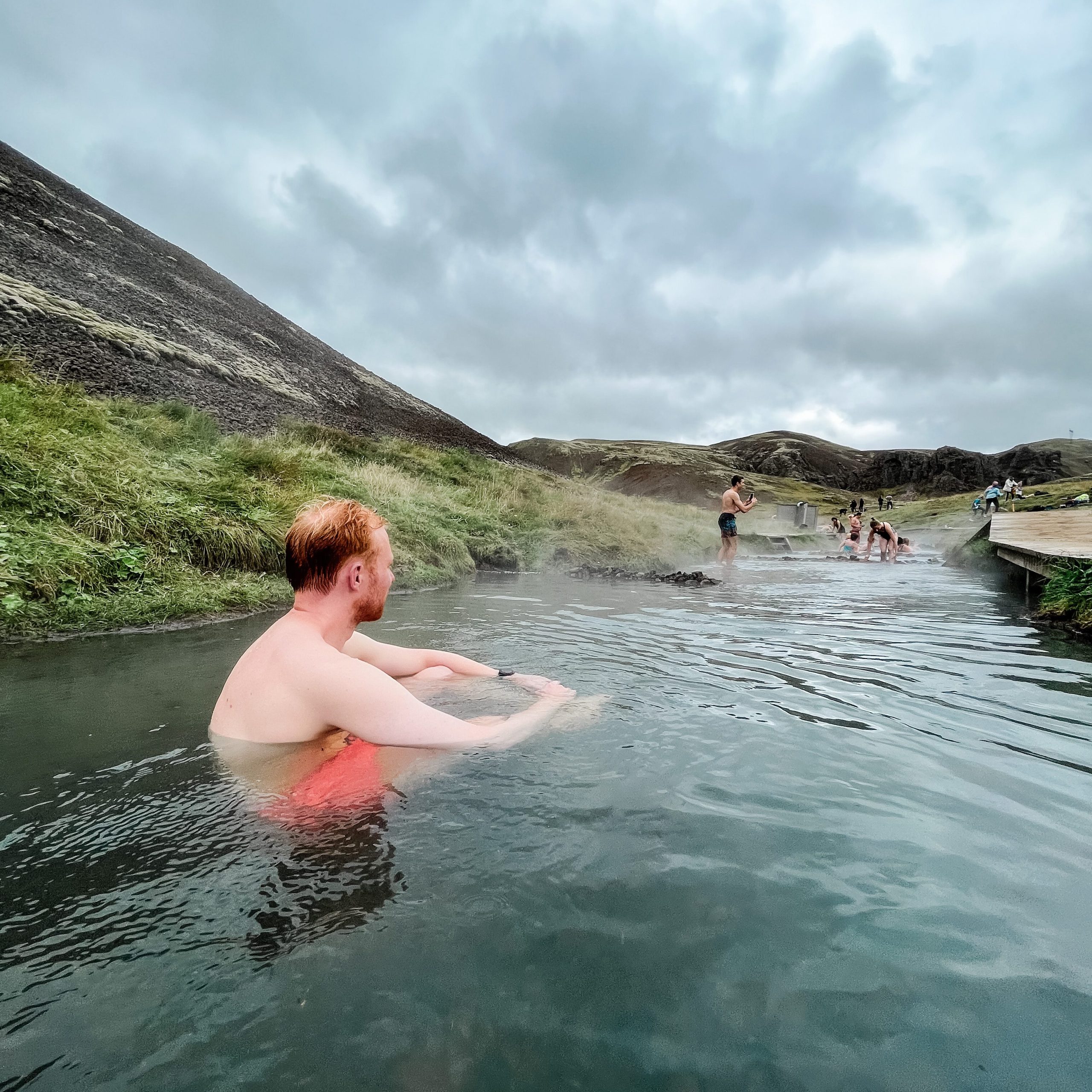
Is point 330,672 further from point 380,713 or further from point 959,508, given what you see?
point 959,508

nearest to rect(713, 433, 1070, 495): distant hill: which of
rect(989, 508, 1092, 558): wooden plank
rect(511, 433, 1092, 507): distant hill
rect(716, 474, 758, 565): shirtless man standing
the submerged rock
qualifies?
rect(511, 433, 1092, 507): distant hill

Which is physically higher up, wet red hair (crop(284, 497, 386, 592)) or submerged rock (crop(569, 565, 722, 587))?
wet red hair (crop(284, 497, 386, 592))

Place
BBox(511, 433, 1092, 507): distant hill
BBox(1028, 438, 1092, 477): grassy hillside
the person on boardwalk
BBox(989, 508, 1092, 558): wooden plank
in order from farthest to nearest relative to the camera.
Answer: BBox(1028, 438, 1092, 477): grassy hillside < BBox(511, 433, 1092, 507): distant hill < the person on boardwalk < BBox(989, 508, 1092, 558): wooden plank

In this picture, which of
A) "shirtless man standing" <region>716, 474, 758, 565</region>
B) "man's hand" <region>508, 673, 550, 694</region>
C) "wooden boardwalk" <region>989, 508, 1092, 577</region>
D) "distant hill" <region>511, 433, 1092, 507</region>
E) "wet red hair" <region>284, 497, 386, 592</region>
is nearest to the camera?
"wet red hair" <region>284, 497, 386, 592</region>

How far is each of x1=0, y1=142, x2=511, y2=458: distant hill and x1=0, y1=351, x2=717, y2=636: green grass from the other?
1927 millimetres

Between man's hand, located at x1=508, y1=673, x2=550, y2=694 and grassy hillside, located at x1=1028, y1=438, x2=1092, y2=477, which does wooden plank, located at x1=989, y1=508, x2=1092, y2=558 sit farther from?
grassy hillside, located at x1=1028, y1=438, x2=1092, y2=477

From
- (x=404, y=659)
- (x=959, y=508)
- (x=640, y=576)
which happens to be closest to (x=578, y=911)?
(x=404, y=659)

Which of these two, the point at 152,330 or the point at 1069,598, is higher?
the point at 152,330

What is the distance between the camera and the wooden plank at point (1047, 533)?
7.51m

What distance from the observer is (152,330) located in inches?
587

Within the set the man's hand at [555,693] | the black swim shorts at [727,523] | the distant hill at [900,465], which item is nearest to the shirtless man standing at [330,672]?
the man's hand at [555,693]

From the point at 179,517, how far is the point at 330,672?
4964 mm

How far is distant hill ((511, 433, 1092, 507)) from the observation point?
103m

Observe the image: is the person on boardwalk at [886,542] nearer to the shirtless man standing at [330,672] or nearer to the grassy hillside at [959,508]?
the grassy hillside at [959,508]
